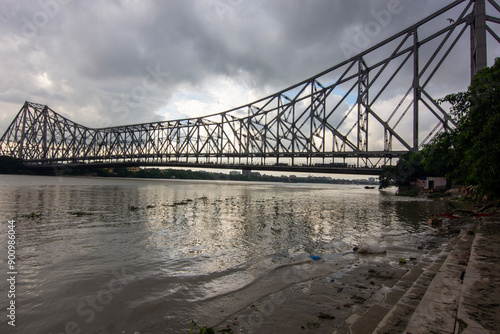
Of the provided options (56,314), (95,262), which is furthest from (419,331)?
(95,262)

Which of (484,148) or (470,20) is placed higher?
(470,20)

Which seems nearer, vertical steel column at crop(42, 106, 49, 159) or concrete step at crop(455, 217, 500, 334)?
concrete step at crop(455, 217, 500, 334)

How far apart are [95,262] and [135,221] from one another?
646 centimetres

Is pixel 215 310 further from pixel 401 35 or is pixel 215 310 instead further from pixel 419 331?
pixel 401 35

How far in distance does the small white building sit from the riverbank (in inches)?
1940

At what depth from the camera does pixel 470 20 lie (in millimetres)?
39312

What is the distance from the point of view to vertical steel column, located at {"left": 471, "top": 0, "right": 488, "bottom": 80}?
3525 cm

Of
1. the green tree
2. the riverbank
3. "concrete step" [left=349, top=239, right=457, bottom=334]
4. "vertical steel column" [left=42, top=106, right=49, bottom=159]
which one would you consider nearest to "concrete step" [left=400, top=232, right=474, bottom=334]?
the riverbank

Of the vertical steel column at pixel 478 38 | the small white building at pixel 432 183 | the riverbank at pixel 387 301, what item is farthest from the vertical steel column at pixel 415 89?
the riverbank at pixel 387 301

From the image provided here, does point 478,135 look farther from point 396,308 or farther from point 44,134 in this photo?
point 44,134

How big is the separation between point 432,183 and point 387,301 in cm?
5586

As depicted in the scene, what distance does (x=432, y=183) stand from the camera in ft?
165

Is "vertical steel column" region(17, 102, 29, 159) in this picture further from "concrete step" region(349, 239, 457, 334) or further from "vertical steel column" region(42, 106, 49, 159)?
"concrete step" region(349, 239, 457, 334)

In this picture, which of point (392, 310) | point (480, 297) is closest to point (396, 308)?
point (392, 310)
